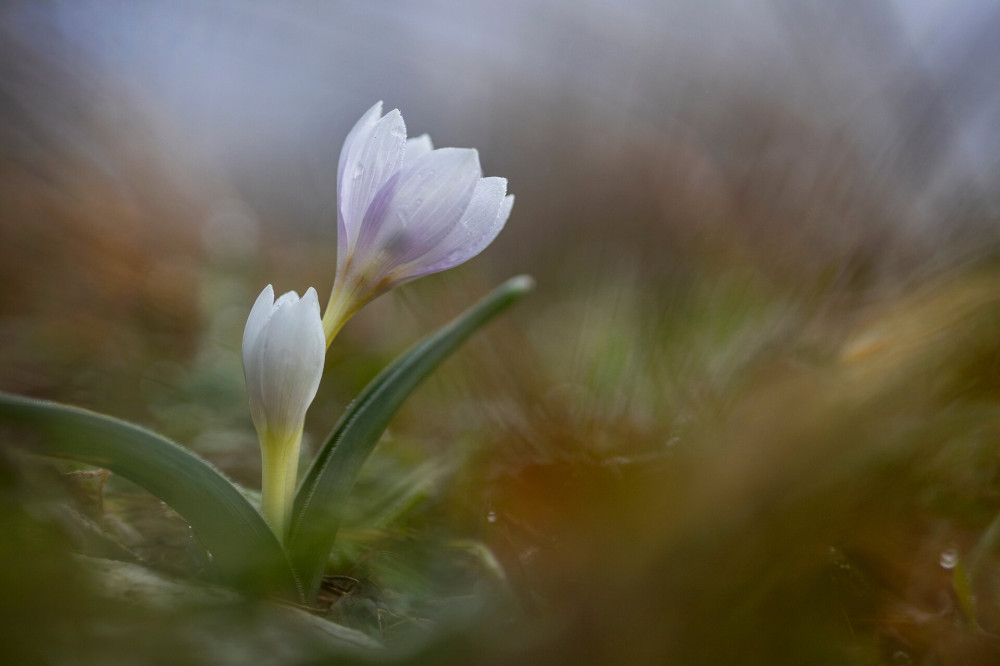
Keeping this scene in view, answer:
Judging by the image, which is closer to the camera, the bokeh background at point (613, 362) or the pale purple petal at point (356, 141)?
the bokeh background at point (613, 362)

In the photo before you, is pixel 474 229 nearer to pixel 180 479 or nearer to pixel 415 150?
pixel 415 150

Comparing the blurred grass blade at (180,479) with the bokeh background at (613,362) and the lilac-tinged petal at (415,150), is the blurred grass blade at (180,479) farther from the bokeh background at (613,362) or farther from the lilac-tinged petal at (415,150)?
the lilac-tinged petal at (415,150)

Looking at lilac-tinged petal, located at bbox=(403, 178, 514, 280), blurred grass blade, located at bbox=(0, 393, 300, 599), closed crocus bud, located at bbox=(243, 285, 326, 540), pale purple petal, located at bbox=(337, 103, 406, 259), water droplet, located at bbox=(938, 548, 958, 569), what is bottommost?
water droplet, located at bbox=(938, 548, 958, 569)

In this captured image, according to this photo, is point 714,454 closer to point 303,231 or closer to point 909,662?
point 909,662

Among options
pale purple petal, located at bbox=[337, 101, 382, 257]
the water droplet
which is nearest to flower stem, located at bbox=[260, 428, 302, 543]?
pale purple petal, located at bbox=[337, 101, 382, 257]

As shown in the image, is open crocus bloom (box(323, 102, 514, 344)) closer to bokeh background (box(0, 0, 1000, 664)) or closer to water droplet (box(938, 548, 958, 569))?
bokeh background (box(0, 0, 1000, 664))

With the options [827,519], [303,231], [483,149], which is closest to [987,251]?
[827,519]

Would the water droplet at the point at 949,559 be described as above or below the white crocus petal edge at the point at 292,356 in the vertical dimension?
below

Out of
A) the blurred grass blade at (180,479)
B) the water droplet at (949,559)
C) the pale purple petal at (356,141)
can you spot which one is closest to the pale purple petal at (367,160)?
the pale purple petal at (356,141)
